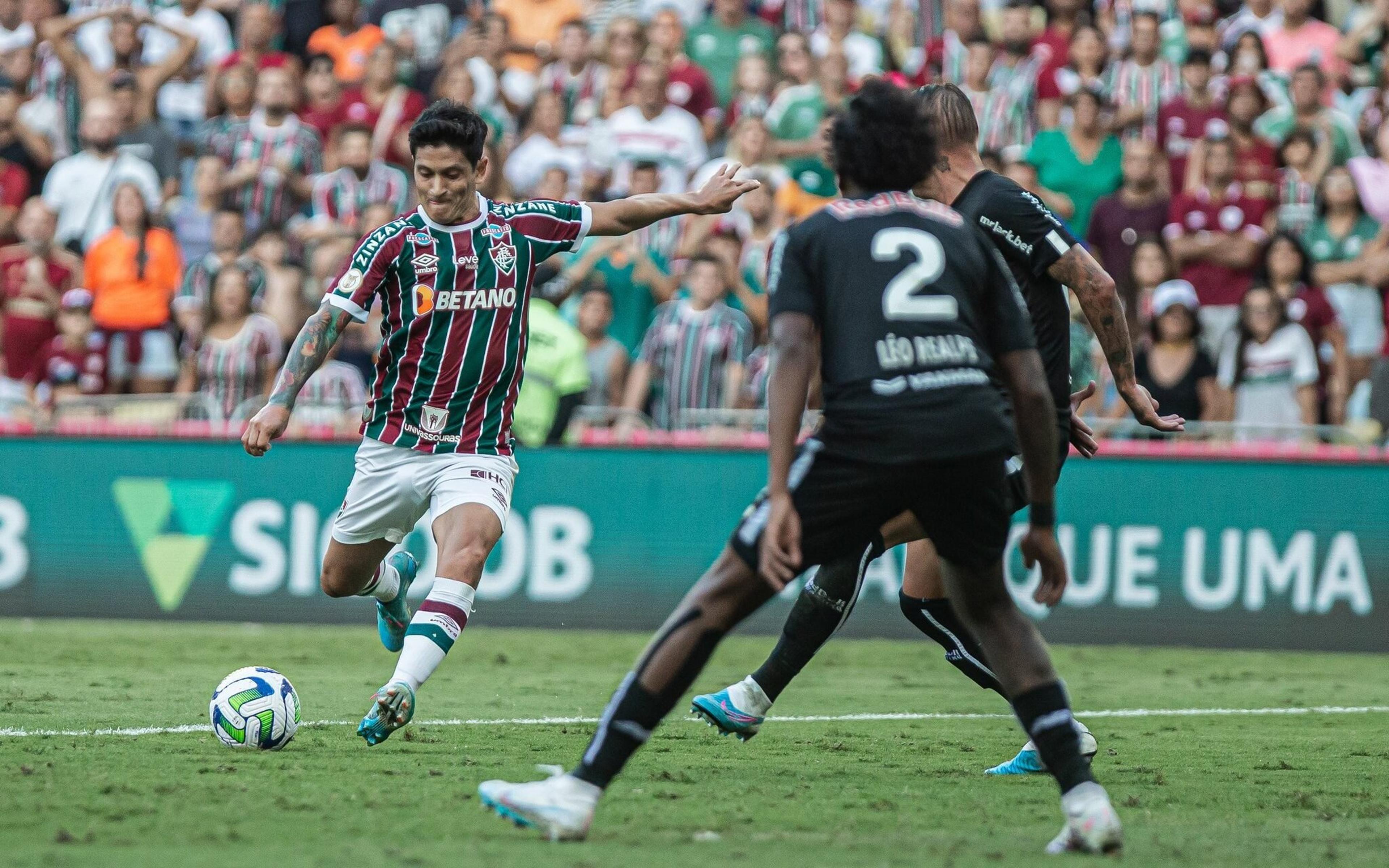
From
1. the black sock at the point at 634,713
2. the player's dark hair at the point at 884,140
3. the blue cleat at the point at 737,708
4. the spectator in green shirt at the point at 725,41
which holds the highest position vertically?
the spectator in green shirt at the point at 725,41

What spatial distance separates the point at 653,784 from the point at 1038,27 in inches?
479

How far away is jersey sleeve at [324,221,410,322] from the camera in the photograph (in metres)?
7.30

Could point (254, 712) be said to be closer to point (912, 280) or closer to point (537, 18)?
point (912, 280)

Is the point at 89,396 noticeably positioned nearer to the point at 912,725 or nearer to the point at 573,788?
the point at 912,725

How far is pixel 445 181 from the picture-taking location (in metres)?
7.33

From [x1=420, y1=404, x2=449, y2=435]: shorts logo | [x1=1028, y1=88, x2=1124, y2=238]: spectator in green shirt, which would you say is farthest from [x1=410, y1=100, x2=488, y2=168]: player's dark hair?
[x1=1028, y1=88, x2=1124, y2=238]: spectator in green shirt

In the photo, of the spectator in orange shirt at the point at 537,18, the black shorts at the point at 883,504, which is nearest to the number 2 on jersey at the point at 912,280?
the black shorts at the point at 883,504

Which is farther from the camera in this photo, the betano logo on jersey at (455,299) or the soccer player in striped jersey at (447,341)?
the betano logo on jersey at (455,299)

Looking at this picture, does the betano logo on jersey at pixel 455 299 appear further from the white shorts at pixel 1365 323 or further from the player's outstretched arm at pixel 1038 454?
the white shorts at pixel 1365 323

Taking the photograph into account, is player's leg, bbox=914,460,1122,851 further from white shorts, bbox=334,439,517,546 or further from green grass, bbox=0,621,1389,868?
white shorts, bbox=334,439,517,546

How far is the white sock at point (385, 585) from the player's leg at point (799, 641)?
165cm

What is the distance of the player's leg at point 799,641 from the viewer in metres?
7.23

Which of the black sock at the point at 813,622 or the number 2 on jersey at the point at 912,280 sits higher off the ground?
the number 2 on jersey at the point at 912,280

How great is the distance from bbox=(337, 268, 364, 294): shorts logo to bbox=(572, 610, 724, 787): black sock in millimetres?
2681
